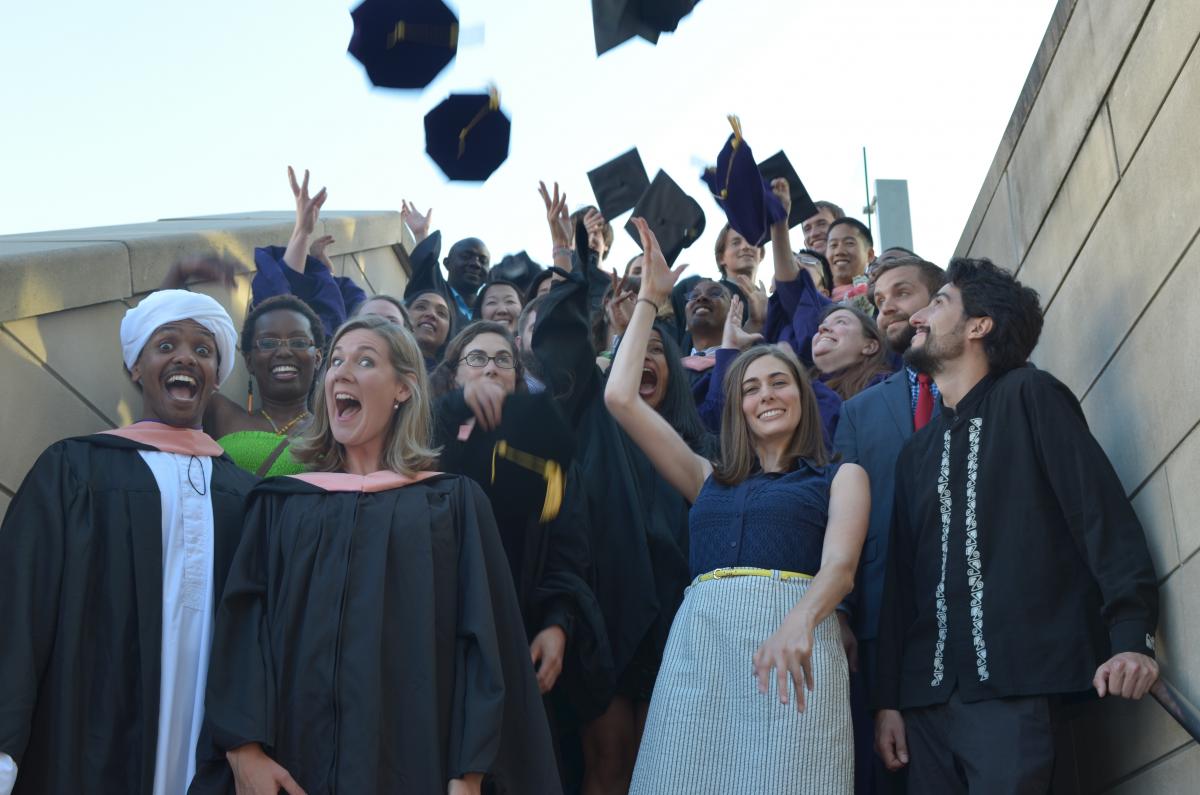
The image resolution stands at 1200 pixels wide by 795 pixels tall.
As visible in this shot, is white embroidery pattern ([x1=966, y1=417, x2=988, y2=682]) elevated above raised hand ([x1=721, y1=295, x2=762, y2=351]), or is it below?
below

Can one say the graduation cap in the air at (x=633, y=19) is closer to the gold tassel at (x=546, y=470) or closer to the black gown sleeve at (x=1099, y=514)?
the gold tassel at (x=546, y=470)

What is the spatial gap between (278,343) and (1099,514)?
3.16m

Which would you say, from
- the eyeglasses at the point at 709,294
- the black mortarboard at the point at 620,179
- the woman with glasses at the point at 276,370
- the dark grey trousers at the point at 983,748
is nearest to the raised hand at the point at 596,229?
the black mortarboard at the point at 620,179

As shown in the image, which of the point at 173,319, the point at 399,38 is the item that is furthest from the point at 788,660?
the point at 399,38

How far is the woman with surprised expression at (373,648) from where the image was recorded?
358cm

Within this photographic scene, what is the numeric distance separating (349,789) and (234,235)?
160 inches

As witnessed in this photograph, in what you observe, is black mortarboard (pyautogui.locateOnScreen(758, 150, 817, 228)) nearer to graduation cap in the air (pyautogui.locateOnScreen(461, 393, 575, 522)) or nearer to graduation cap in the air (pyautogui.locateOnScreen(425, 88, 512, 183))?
graduation cap in the air (pyautogui.locateOnScreen(425, 88, 512, 183))

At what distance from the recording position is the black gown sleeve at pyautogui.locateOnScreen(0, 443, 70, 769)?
361 cm

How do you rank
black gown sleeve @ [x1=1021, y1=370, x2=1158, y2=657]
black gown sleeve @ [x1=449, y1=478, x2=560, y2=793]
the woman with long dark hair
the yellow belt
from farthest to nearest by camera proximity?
the woman with long dark hair
the yellow belt
black gown sleeve @ [x1=1021, y1=370, x2=1158, y2=657]
black gown sleeve @ [x1=449, y1=478, x2=560, y2=793]

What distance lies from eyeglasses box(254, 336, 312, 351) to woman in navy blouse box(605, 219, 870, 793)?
6.07ft

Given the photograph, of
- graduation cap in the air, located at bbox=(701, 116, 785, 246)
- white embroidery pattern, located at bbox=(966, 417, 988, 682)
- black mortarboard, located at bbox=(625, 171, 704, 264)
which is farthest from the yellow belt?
black mortarboard, located at bbox=(625, 171, 704, 264)

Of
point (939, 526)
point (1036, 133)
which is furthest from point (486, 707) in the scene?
point (1036, 133)

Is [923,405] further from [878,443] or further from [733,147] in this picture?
[733,147]

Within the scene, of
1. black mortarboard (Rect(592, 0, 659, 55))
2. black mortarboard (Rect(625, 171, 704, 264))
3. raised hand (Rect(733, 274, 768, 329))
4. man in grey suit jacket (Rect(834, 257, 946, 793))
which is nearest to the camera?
man in grey suit jacket (Rect(834, 257, 946, 793))
